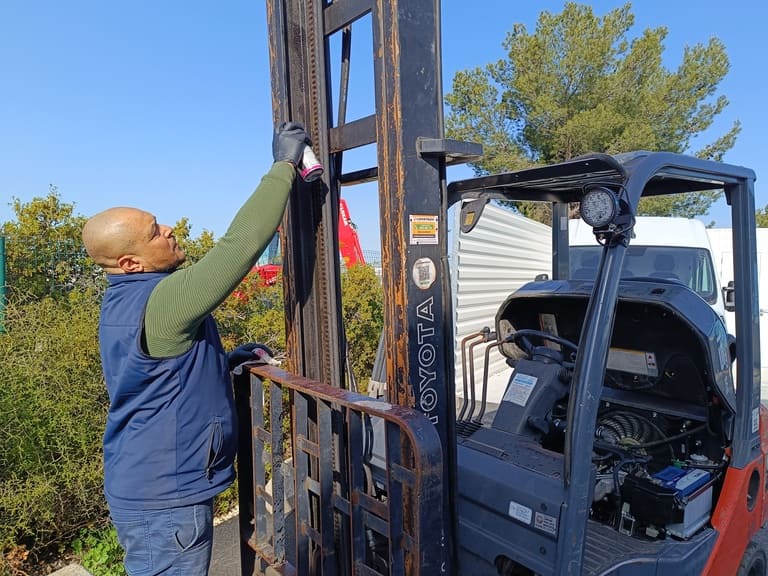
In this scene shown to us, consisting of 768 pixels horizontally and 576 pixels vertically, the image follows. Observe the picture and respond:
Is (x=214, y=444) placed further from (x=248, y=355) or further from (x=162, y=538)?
(x=248, y=355)

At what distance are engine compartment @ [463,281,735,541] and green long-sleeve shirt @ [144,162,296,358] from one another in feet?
5.17

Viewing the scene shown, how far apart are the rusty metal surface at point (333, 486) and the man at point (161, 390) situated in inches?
10.8

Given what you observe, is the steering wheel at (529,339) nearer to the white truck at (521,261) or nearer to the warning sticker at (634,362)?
the warning sticker at (634,362)

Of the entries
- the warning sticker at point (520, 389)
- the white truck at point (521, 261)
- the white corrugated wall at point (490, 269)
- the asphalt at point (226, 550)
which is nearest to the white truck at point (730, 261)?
the white truck at point (521, 261)

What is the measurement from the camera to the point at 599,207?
7.01ft

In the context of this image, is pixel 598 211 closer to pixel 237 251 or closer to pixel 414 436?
pixel 414 436

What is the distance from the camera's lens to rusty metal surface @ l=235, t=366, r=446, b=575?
1585 millimetres

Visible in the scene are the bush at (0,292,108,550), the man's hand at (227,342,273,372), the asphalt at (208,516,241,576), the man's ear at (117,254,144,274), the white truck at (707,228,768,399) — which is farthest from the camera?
the white truck at (707,228,768,399)

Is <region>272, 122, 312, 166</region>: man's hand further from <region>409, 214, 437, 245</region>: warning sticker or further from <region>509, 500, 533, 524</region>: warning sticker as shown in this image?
<region>509, 500, 533, 524</region>: warning sticker

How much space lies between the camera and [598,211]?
2137 mm

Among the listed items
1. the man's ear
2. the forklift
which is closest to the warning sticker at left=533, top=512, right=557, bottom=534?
the forklift

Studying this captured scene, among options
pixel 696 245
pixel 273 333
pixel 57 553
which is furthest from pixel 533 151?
pixel 57 553

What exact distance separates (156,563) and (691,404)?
2.88 metres

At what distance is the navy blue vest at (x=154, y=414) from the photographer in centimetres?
198
